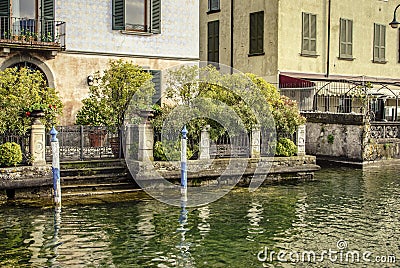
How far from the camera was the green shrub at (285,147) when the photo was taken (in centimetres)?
2027

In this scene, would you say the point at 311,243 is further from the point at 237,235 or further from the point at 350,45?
the point at 350,45

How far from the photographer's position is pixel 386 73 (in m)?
33.9

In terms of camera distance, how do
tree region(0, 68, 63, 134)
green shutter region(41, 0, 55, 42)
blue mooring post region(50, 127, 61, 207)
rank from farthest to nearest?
green shutter region(41, 0, 55, 42) → tree region(0, 68, 63, 134) → blue mooring post region(50, 127, 61, 207)

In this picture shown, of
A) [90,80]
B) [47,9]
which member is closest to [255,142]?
[90,80]

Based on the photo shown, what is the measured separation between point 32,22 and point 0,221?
9380 mm

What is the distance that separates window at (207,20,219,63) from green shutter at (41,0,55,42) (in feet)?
42.4

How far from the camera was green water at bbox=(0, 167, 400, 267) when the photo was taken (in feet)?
35.3

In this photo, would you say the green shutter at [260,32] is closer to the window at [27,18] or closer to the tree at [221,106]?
the tree at [221,106]

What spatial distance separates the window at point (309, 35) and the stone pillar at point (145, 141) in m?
14.3

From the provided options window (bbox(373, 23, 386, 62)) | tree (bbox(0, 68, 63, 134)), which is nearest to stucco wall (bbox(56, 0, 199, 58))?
tree (bbox(0, 68, 63, 134))

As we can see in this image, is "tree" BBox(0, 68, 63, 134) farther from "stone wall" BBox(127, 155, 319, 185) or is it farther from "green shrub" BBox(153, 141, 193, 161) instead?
"green shrub" BBox(153, 141, 193, 161)

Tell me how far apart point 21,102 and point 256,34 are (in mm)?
16061

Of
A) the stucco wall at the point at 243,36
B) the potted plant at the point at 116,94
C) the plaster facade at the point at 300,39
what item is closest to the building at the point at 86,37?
the potted plant at the point at 116,94

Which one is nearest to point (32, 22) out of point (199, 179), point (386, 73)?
point (199, 179)
